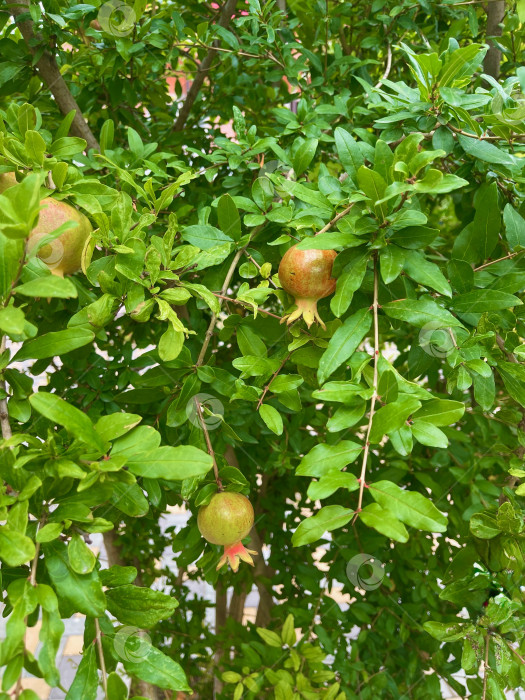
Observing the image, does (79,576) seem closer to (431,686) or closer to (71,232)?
(71,232)

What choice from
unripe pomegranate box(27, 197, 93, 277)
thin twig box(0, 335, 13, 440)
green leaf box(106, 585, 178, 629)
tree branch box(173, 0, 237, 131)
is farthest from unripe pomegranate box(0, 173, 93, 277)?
tree branch box(173, 0, 237, 131)

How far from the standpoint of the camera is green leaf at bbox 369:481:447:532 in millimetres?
469

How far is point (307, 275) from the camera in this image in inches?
23.6

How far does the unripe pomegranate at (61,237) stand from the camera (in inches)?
22.6

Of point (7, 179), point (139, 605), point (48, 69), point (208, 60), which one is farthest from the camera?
point (208, 60)

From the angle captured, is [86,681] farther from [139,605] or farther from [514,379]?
[514,379]

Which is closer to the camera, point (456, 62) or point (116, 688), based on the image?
point (116, 688)

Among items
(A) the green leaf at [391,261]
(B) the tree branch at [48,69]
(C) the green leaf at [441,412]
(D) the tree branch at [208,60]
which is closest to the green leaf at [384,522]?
(C) the green leaf at [441,412]

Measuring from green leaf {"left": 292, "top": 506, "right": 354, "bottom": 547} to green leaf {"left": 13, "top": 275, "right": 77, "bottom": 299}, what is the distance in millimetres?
259

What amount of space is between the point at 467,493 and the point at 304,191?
758 millimetres

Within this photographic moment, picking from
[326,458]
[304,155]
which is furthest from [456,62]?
[326,458]

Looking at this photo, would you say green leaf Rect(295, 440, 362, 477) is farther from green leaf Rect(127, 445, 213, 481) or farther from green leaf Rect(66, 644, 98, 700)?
green leaf Rect(66, 644, 98, 700)

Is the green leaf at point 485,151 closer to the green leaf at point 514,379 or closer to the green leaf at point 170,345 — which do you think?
the green leaf at point 514,379

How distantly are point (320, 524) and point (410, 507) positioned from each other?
0.25 ft
